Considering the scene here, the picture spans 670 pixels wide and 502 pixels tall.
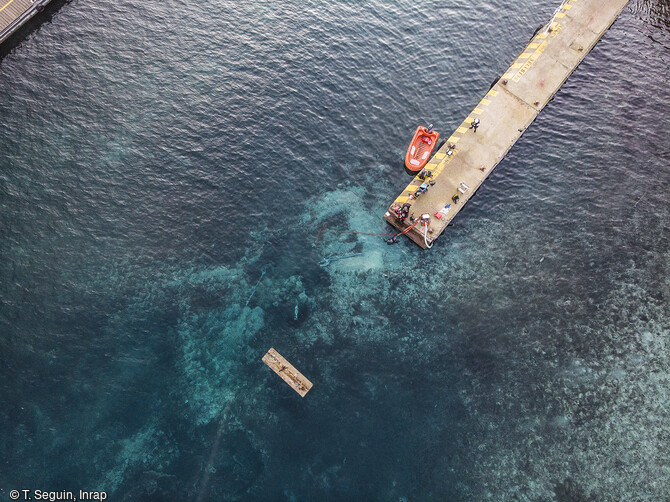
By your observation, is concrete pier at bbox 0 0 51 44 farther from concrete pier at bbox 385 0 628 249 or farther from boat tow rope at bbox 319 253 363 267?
concrete pier at bbox 385 0 628 249

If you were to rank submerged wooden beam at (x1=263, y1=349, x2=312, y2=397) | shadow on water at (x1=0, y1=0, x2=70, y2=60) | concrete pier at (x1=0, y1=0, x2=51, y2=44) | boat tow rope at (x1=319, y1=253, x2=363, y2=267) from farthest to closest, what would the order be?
concrete pier at (x1=0, y1=0, x2=51, y2=44) < shadow on water at (x1=0, y1=0, x2=70, y2=60) < boat tow rope at (x1=319, y1=253, x2=363, y2=267) < submerged wooden beam at (x1=263, y1=349, x2=312, y2=397)

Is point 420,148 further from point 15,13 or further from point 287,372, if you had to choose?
point 15,13

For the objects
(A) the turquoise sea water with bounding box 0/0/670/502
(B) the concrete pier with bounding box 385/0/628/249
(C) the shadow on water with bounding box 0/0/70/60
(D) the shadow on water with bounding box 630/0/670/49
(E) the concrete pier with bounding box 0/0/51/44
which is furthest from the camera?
(D) the shadow on water with bounding box 630/0/670/49

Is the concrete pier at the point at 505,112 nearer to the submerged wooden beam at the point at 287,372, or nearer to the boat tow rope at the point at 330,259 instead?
the boat tow rope at the point at 330,259

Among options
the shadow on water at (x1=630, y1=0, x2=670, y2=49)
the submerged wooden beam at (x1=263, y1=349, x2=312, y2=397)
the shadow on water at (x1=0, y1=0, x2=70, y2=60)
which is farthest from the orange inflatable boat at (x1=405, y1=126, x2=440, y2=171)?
the shadow on water at (x1=0, y1=0, x2=70, y2=60)

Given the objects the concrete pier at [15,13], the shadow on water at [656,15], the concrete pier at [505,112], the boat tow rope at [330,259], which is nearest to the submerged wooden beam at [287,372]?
the boat tow rope at [330,259]

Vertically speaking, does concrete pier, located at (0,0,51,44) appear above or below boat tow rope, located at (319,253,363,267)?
above

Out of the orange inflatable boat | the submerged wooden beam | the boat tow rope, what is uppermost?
the orange inflatable boat

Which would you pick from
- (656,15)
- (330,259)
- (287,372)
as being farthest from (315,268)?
(656,15)
